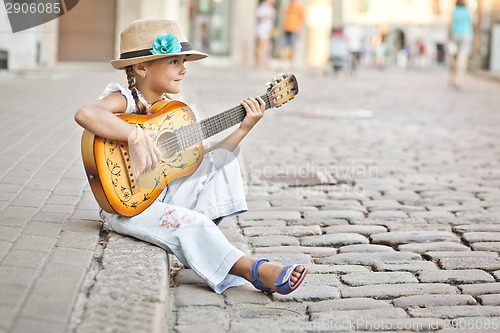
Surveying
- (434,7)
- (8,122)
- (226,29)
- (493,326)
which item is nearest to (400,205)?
(493,326)

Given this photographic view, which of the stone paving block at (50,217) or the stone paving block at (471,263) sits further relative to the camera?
the stone paving block at (471,263)

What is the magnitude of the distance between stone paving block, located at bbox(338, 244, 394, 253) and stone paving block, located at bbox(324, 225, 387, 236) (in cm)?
27

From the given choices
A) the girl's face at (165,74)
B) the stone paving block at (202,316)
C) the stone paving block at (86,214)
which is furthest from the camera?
the stone paving block at (86,214)

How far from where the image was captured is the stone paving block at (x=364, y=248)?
4.75 meters

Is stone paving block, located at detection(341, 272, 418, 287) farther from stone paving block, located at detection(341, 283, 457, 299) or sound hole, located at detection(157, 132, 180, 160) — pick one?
sound hole, located at detection(157, 132, 180, 160)

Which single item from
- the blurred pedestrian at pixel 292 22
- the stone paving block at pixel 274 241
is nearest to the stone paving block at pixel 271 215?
the stone paving block at pixel 274 241

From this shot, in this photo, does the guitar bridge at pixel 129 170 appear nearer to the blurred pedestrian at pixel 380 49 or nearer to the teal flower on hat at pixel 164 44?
the teal flower on hat at pixel 164 44

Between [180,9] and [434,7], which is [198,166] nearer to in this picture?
[180,9]

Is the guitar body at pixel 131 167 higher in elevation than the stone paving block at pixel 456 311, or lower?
higher

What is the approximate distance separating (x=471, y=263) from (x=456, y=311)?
0.78 metres

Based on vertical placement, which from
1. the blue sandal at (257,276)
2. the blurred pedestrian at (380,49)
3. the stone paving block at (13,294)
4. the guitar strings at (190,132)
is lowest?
the blurred pedestrian at (380,49)

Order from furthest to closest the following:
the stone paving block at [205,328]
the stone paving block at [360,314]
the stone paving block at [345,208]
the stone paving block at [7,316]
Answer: the stone paving block at [345,208] → the stone paving block at [360,314] → the stone paving block at [205,328] → the stone paving block at [7,316]

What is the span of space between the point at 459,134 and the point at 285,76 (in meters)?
6.18

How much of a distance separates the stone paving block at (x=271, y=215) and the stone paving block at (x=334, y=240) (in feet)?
1.57
